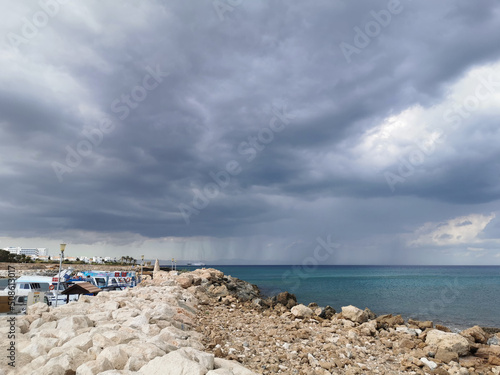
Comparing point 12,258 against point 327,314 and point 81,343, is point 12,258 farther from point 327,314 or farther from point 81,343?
point 81,343

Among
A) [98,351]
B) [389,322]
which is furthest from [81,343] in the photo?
[389,322]

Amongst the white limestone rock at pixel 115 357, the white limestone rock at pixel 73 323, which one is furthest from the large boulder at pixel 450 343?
the white limestone rock at pixel 73 323

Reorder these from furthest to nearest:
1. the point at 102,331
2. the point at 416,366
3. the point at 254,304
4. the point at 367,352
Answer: the point at 254,304 → the point at 367,352 → the point at 416,366 → the point at 102,331

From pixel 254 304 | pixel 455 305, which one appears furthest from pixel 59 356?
pixel 455 305

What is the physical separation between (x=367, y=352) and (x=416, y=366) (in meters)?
1.86

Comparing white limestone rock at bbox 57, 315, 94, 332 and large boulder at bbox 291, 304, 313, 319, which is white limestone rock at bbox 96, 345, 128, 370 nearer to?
white limestone rock at bbox 57, 315, 94, 332

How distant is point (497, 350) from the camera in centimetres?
1457

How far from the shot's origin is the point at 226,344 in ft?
42.1

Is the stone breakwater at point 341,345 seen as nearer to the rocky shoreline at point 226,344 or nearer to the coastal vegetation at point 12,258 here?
the rocky shoreline at point 226,344

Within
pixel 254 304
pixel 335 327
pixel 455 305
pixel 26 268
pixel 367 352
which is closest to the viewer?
pixel 367 352

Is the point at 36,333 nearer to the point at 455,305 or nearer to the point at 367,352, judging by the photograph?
the point at 367,352

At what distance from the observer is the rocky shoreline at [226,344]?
7457mm

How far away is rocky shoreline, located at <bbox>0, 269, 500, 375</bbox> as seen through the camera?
746 cm

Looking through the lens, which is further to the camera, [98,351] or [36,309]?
[36,309]
